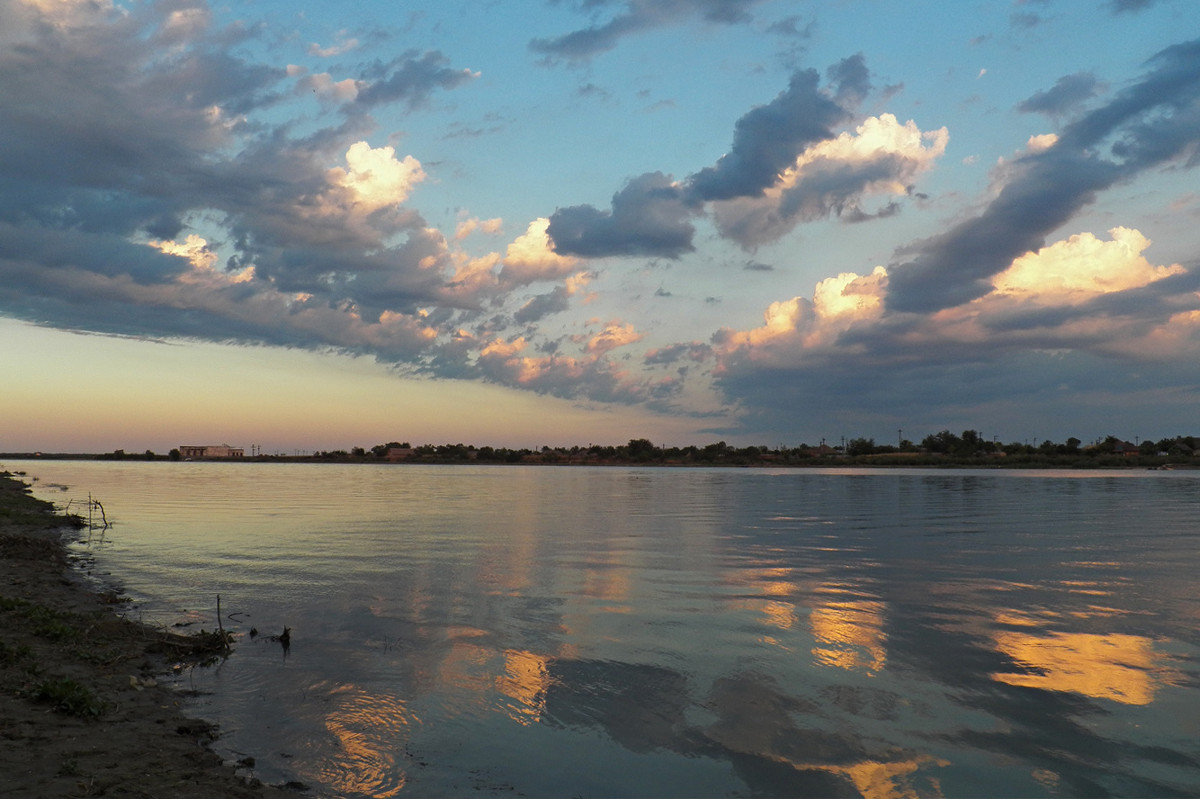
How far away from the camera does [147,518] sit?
1901 inches

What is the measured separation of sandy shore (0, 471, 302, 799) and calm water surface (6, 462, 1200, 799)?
2.76 feet

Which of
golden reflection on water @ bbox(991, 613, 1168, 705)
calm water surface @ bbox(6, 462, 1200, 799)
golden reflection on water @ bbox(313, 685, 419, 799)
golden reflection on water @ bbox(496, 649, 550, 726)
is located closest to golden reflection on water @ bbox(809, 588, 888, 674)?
calm water surface @ bbox(6, 462, 1200, 799)

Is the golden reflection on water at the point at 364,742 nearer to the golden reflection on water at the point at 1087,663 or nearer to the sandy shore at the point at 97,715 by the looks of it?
the sandy shore at the point at 97,715

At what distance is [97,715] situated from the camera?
10.7 meters

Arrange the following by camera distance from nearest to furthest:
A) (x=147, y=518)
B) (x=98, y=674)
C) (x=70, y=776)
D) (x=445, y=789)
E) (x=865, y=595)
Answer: (x=70, y=776) → (x=445, y=789) → (x=98, y=674) → (x=865, y=595) → (x=147, y=518)

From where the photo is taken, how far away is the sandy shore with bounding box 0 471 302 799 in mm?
8453

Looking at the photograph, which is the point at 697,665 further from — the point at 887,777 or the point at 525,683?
the point at 887,777

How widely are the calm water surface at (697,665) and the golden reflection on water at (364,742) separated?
0.05 m

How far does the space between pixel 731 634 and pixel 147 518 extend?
46.0 metres

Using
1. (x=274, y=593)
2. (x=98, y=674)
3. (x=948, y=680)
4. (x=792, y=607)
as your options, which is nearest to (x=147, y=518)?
(x=274, y=593)

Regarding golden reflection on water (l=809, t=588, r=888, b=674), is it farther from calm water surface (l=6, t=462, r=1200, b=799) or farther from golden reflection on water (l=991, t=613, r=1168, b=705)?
golden reflection on water (l=991, t=613, r=1168, b=705)

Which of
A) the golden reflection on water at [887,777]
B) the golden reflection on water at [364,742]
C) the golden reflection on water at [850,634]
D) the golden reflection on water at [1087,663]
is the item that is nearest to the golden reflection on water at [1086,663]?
the golden reflection on water at [1087,663]

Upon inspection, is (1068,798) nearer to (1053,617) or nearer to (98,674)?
(1053,617)

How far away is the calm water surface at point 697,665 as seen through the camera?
10.4m
